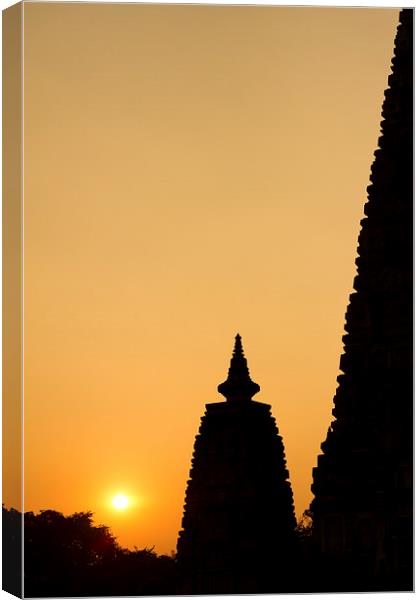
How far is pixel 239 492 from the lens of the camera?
1094 inches

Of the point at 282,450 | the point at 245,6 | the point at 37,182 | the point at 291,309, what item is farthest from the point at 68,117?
the point at 282,450

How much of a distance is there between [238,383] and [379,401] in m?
5.49

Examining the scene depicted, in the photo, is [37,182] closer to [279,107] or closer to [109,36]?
[109,36]

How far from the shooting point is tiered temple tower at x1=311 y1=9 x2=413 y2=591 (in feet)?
69.4

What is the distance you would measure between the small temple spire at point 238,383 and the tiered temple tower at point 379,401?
2.87m

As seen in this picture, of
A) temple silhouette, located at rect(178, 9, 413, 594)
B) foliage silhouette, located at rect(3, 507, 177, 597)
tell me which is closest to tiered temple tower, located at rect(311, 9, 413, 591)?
temple silhouette, located at rect(178, 9, 413, 594)

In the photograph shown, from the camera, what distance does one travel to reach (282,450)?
2792cm

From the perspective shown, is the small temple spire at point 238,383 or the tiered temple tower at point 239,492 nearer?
the small temple spire at point 238,383

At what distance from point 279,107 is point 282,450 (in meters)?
7.70

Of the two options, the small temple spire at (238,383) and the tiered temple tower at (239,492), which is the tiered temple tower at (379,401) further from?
the tiered temple tower at (239,492)

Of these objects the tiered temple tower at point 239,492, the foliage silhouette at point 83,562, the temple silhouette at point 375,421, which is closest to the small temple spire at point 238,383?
the tiered temple tower at point 239,492

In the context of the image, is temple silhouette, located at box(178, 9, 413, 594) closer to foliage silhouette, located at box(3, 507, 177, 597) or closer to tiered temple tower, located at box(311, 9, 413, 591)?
tiered temple tower, located at box(311, 9, 413, 591)

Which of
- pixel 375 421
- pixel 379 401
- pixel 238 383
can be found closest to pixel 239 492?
pixel 238 383

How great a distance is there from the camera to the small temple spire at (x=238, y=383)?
83.9ft
